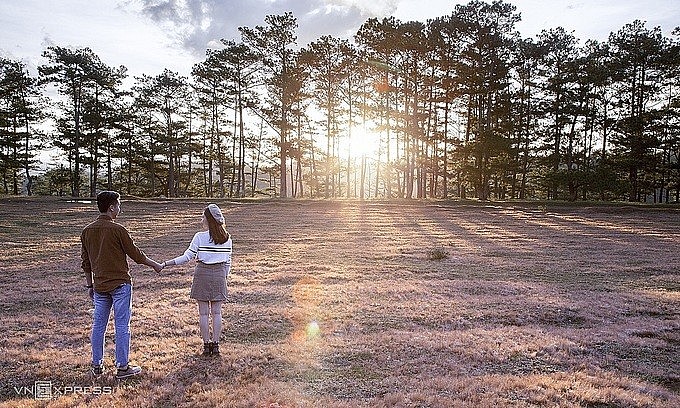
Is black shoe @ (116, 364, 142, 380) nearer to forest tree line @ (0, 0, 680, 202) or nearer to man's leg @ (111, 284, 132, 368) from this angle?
man's leg @ (111, 284, 132, 368)

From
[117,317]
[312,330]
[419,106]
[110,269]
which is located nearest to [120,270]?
[110,269]

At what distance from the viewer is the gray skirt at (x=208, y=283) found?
4773 millimetres

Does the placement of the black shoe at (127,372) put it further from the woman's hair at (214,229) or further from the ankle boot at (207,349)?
the woman's hair at (214,229)

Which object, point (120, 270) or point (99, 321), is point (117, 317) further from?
point (120, 270)

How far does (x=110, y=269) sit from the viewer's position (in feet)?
13.7

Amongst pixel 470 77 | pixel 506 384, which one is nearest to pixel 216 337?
pixel 506 384

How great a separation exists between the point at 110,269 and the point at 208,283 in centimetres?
97

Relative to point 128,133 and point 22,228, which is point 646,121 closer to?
point 22,228

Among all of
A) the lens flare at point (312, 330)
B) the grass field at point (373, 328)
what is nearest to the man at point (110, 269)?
the grass field at point (373, 328)

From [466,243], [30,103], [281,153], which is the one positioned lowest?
[466,243]

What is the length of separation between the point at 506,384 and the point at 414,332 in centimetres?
193

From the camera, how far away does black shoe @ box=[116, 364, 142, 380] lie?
436 cm

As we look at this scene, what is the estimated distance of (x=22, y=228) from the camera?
1992 cm

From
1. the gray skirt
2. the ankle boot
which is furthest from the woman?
the ankle boot
